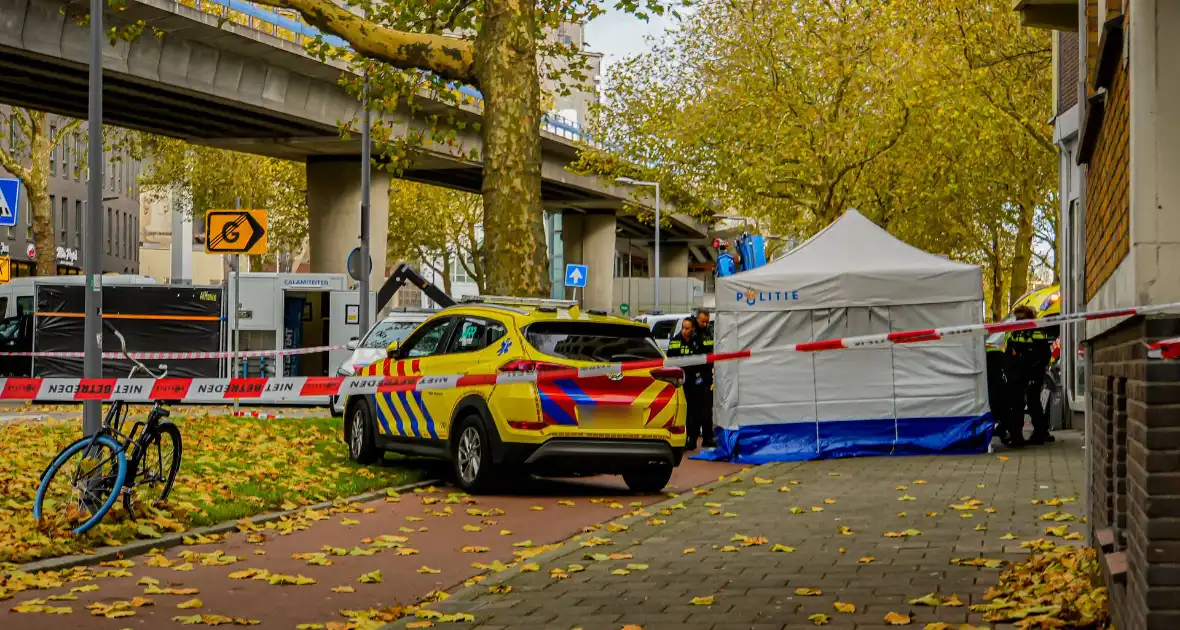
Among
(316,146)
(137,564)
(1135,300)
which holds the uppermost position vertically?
(316,146)

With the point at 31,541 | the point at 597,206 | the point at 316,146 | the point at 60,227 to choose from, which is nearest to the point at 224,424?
the point at 31,541

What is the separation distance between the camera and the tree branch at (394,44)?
19.3 metres

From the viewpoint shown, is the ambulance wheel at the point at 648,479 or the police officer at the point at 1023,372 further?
the police officer at the point at 1023,372

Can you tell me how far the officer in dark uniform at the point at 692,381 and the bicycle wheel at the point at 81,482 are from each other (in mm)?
10818

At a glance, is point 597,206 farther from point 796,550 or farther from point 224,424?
point 796,550

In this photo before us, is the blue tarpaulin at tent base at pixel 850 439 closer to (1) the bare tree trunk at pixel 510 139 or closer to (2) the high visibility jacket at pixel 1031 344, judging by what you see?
(2) the high visibility jacket at pixel 1031 344

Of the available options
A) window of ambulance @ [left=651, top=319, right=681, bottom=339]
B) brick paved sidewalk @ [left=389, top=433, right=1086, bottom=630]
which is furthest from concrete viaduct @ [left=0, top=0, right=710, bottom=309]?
brick paved sidewalk @ [left=389, top=433, right=1086, bottom=630]

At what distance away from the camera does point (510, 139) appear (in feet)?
62.8

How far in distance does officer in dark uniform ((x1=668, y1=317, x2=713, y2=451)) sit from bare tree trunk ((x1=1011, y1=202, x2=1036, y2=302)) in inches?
1008

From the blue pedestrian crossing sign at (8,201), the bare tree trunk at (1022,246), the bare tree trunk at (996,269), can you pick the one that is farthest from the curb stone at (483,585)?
the bare tree trunk at (996,269)

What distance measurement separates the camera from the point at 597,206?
70.7m

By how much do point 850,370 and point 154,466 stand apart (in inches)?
375

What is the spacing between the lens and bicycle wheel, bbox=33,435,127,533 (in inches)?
409

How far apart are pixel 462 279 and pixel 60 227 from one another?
47.4 metres
